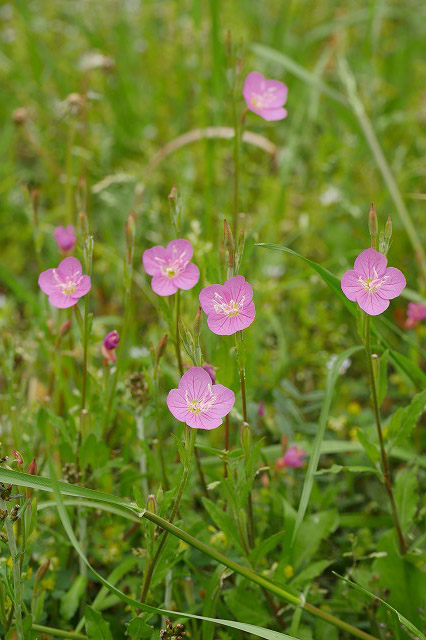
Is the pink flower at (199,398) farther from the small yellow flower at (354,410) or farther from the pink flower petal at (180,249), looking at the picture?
the small yellow flower at (354,410)

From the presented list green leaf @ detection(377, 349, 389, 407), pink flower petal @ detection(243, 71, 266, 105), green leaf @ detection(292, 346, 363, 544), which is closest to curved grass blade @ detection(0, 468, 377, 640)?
green leaf @ detection(292, 346, 363, 544)

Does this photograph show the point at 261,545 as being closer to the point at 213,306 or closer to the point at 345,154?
the point at 213,306

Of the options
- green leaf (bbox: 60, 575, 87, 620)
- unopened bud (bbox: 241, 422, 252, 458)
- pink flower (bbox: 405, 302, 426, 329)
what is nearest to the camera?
unopened bud (bbox: 241, 422, 252, 458)

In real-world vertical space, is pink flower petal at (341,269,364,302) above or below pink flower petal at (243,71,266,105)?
below

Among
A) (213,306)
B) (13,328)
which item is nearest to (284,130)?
(13,328)

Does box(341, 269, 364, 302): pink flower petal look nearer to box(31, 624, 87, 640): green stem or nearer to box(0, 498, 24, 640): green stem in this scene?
box(0, 498, 24, 640): green stem

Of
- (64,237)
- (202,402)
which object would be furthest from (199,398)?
(64,237)
